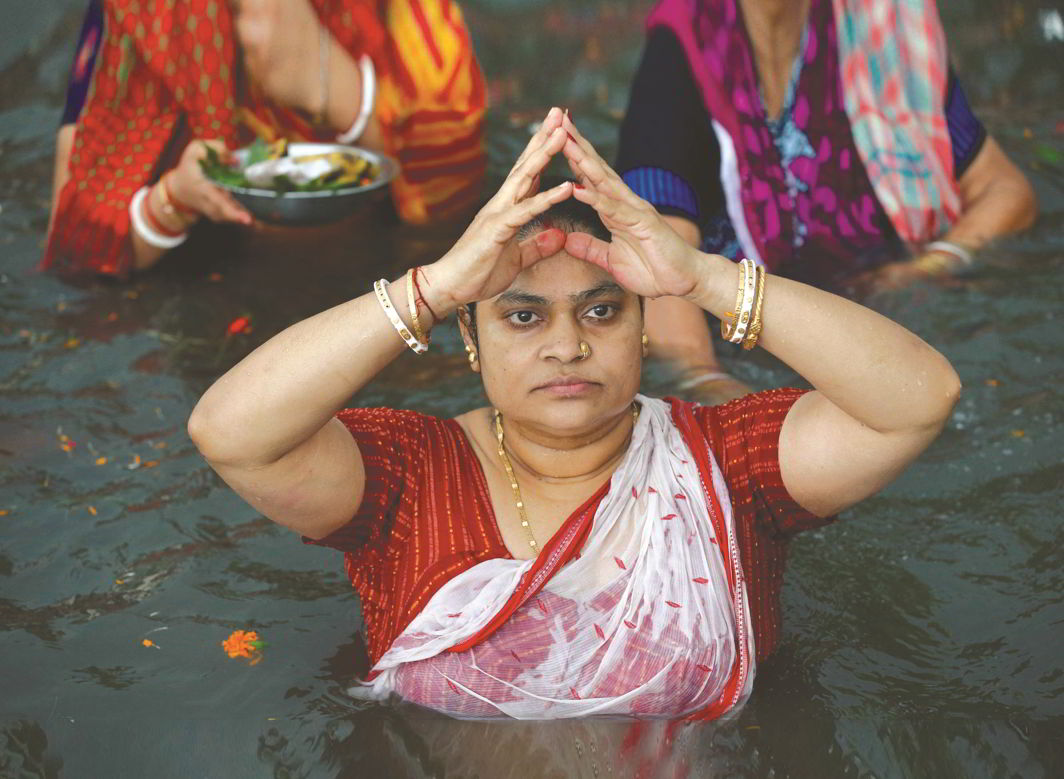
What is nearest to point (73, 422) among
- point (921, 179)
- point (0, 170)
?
point (0, 170)

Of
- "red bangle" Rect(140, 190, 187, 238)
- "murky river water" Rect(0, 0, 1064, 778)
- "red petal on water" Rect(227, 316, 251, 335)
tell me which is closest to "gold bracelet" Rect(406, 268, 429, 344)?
"murky river water" Rect(0, 0, 1064, 778)

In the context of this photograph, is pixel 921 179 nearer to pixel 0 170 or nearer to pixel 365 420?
pixel 365 420

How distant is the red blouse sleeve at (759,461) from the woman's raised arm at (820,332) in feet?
0.61

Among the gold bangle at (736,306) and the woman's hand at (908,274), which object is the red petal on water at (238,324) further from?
the gold bangle at (736,306)

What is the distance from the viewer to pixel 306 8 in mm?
4938

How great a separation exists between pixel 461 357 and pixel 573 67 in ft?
9.92

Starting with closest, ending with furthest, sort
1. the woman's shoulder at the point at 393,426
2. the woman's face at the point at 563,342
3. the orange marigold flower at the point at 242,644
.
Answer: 1. the woman's face at the point at 563,342
2. the woman's shoulder at the point at 393,426
3. the orange marigold flower at the point at 242,644

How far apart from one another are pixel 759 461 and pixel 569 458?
0.37m

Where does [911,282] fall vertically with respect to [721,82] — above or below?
below

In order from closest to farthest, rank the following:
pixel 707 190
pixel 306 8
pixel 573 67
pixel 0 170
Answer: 1. pixel 707 190
2. pixel 306 8
3. pixel 0 170
4. pixel 573 67

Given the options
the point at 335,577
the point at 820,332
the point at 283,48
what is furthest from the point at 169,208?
the point at 820,332

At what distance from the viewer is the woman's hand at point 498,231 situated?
233 centimetres

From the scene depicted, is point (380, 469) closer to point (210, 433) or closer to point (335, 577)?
point (210, 433)

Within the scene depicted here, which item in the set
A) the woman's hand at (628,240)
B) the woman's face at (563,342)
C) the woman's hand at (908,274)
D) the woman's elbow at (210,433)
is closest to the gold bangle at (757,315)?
the woman's hand at (628,240)
